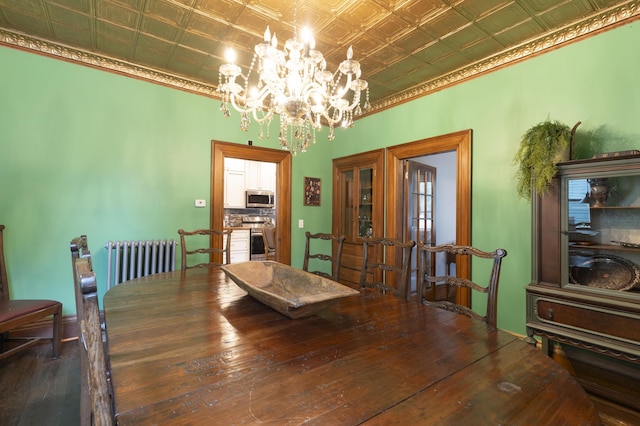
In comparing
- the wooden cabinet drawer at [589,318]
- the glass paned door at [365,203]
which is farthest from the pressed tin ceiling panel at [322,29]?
the wooden cabinet drawer at [589,318]

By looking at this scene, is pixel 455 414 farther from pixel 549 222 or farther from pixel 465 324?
pixel 549 222

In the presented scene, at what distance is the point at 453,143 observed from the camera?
311 cm

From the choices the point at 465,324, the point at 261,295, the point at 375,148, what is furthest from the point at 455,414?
the point at 375,148

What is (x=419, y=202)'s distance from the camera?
13.0 ft

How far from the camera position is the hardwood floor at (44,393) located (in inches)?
68.1

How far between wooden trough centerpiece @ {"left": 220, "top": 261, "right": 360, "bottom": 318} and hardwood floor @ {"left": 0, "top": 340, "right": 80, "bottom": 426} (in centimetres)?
131

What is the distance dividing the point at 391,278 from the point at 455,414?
10.1ft

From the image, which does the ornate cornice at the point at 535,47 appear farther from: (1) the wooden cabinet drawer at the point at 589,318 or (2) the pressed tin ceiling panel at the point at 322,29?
(1) the wooden cabinet drawer at the point at 589,318

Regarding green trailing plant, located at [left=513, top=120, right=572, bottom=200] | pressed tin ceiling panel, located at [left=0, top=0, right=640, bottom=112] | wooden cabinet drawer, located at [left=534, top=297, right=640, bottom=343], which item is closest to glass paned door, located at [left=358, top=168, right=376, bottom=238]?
pressed tin ceiling panel, located at [left=0, top=0, right=640, bottom=112]

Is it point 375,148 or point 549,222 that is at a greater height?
point 375,148

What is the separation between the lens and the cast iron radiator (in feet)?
9.55

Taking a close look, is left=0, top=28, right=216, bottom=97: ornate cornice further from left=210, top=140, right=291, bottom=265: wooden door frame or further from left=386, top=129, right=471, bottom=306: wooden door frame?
left=386, top=129, right=471, bottom=306: wooden door frame

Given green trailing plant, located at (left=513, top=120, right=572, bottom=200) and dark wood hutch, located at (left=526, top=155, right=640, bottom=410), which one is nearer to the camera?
dark wood hutch, located at (left=526, top=155, right=640, bottom=410)

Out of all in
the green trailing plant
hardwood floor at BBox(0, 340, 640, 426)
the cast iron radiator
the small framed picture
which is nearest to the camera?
hardwood floor at BBox(0, 340, 640, 426)
